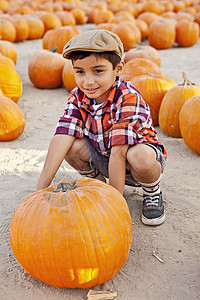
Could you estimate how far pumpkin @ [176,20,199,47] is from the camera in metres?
8.27

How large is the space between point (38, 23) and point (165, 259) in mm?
8311

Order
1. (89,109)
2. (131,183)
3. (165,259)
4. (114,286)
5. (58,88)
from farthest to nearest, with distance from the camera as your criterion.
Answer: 1. (58,88)
2. (131,183)
3. (89,109)
4. (165,259)
5. (114,286)

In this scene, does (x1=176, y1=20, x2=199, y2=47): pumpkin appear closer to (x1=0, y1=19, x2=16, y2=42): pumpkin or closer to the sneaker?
(x1=0, y1=19, x2=16, y2=42): pumpkin

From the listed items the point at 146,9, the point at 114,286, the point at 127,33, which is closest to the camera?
the point at 114,286

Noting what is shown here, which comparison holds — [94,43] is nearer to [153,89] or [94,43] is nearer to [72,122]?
[72,122]

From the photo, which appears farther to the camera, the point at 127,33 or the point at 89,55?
the point at 127,33

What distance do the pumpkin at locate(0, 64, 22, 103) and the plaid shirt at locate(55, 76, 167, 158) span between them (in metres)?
2.30

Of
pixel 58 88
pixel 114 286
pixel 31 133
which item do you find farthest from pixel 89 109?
pixel 58 88

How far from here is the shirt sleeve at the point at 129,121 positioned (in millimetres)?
2227

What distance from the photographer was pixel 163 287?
6.35ft

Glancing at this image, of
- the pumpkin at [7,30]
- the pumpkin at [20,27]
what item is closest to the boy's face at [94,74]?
the pumpkin at [7,30]

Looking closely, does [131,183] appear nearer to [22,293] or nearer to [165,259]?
[165,259]

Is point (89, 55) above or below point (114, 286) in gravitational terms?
above

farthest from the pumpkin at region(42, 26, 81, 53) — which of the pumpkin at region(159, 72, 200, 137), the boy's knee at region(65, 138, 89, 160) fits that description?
the boy's knee at region(65, 138, 89, 160)
